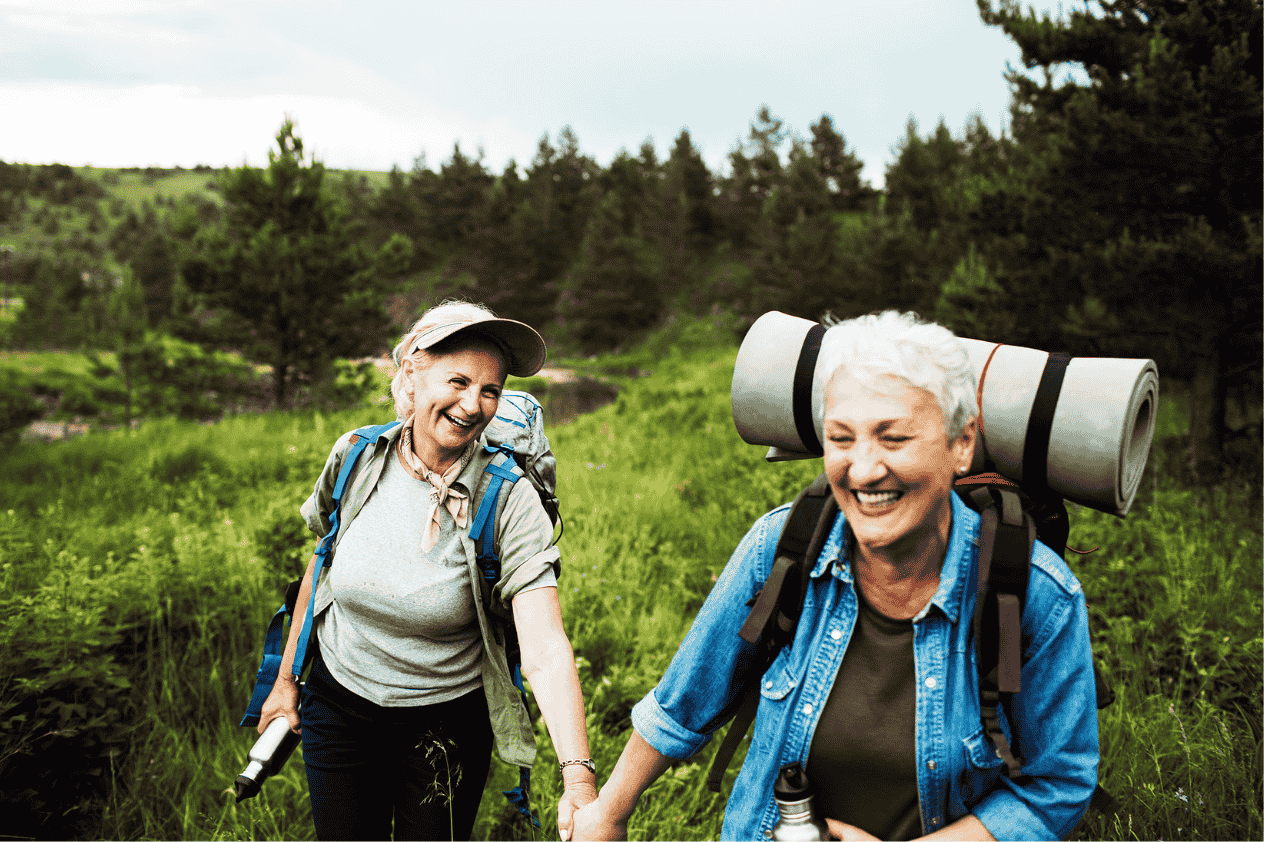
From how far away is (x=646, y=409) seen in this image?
54.4 ft

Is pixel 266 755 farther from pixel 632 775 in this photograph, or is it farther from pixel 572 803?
pixel 632 775

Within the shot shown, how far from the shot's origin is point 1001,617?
1212mm

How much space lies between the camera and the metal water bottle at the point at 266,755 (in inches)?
77.8

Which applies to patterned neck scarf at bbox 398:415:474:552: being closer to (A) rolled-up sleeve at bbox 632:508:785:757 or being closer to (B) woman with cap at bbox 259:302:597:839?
(B) woman with cap at bbox 259:302:597:839

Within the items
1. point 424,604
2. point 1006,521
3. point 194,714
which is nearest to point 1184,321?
point 1006,521

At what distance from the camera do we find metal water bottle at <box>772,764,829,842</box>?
1.32 m

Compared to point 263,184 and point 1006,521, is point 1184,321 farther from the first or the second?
point 263,184

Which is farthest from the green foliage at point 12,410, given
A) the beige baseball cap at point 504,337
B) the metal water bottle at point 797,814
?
the metal water bottle at point 797,814

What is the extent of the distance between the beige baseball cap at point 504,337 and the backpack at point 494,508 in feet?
0.79

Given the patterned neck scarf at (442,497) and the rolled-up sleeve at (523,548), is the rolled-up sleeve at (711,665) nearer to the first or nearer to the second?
the rolled-up sleeve at (523,548)

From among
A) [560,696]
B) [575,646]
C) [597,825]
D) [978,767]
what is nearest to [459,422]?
[560,696]

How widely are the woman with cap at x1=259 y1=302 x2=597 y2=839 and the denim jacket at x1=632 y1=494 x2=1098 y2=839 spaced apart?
48 cm

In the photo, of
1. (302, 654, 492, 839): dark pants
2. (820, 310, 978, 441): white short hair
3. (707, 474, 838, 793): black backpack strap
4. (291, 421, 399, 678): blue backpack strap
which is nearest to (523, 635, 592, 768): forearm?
(302, 654, 492, 839): dark pants

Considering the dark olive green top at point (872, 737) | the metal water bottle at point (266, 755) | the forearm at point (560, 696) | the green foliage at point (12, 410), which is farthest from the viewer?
the green foliage at point (12, 410)
